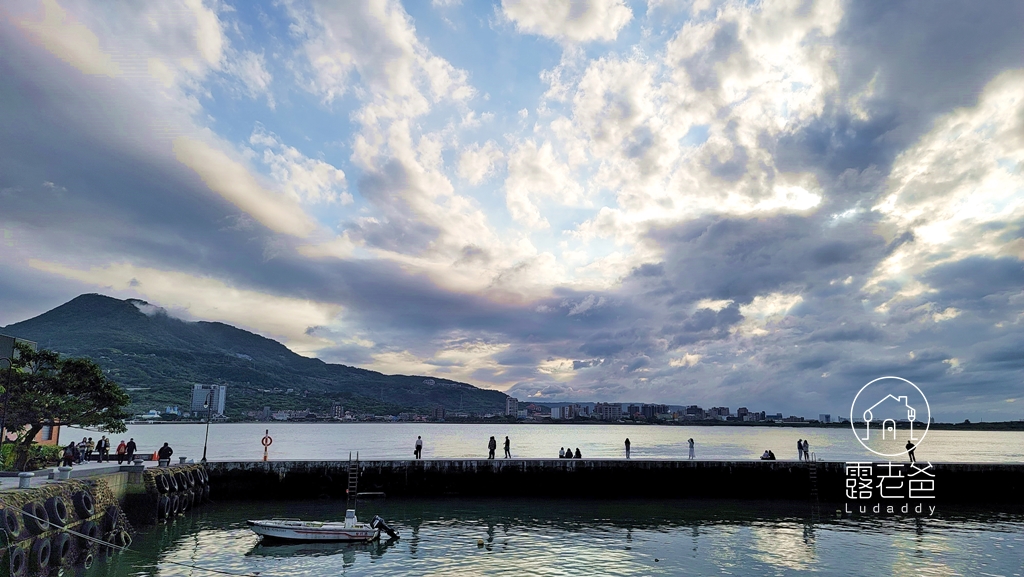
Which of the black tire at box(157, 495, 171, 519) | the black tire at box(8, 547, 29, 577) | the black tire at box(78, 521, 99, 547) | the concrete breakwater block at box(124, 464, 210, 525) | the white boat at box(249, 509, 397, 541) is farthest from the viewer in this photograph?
the black tire at box(157, 495, 171, 519)

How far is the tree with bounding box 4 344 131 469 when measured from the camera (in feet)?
116

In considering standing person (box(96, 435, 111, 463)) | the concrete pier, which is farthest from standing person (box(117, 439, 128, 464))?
the concrete pier

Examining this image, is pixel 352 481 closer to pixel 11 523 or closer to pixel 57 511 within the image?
pixel 57 511

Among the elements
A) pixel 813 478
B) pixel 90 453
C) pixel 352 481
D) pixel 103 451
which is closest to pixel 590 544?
pixel 352 481

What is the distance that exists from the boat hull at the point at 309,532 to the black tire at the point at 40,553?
8.78 metres

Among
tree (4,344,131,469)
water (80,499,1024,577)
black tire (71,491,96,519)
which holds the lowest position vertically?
water (80,499,1024,577)

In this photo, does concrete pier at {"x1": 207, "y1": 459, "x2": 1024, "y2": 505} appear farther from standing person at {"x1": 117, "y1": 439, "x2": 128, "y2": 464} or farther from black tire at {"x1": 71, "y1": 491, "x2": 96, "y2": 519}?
black tire at {"x1": 71, "y1": 491, "x2": 96, "y2": 519}

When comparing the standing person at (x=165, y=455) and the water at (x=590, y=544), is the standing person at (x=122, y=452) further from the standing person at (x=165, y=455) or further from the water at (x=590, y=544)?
the water at (x=590, y=544)

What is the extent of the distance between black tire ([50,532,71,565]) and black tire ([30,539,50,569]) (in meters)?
0.37

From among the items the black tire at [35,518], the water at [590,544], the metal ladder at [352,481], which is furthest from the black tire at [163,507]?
the metal ladder at [352,481]

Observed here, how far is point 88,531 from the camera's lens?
24.8 metres

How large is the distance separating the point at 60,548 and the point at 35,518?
262cm

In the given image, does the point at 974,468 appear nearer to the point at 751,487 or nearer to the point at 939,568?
the point at 751,487

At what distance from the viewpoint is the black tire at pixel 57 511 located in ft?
72.4
